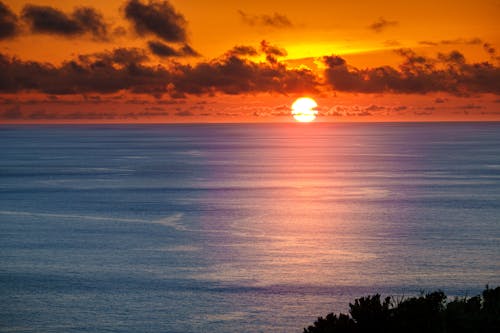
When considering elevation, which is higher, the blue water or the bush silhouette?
the blue water

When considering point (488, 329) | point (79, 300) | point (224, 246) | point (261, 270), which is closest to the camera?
point (488, 329)

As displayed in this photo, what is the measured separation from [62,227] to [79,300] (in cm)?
2419

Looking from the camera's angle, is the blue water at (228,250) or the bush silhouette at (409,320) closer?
the bush silhouette at (409,320)

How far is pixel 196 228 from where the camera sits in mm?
59125

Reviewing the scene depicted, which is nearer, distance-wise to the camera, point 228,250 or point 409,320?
point 409,320

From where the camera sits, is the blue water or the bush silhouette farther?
the blue water

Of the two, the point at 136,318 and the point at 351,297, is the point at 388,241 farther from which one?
the point at 136,318

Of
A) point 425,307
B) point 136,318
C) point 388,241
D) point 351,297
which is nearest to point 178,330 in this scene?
point 136,318

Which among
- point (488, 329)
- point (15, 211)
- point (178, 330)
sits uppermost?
point (15, 211)

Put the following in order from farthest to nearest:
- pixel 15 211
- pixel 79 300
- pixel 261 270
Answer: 1. pixel 15 211
2. pixel 261 270
3. pixel 79 300

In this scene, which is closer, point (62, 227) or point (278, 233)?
point (278, 233)

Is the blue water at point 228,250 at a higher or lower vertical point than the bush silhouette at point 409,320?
higher

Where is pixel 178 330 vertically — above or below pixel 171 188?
below

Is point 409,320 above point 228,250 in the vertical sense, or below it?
below
